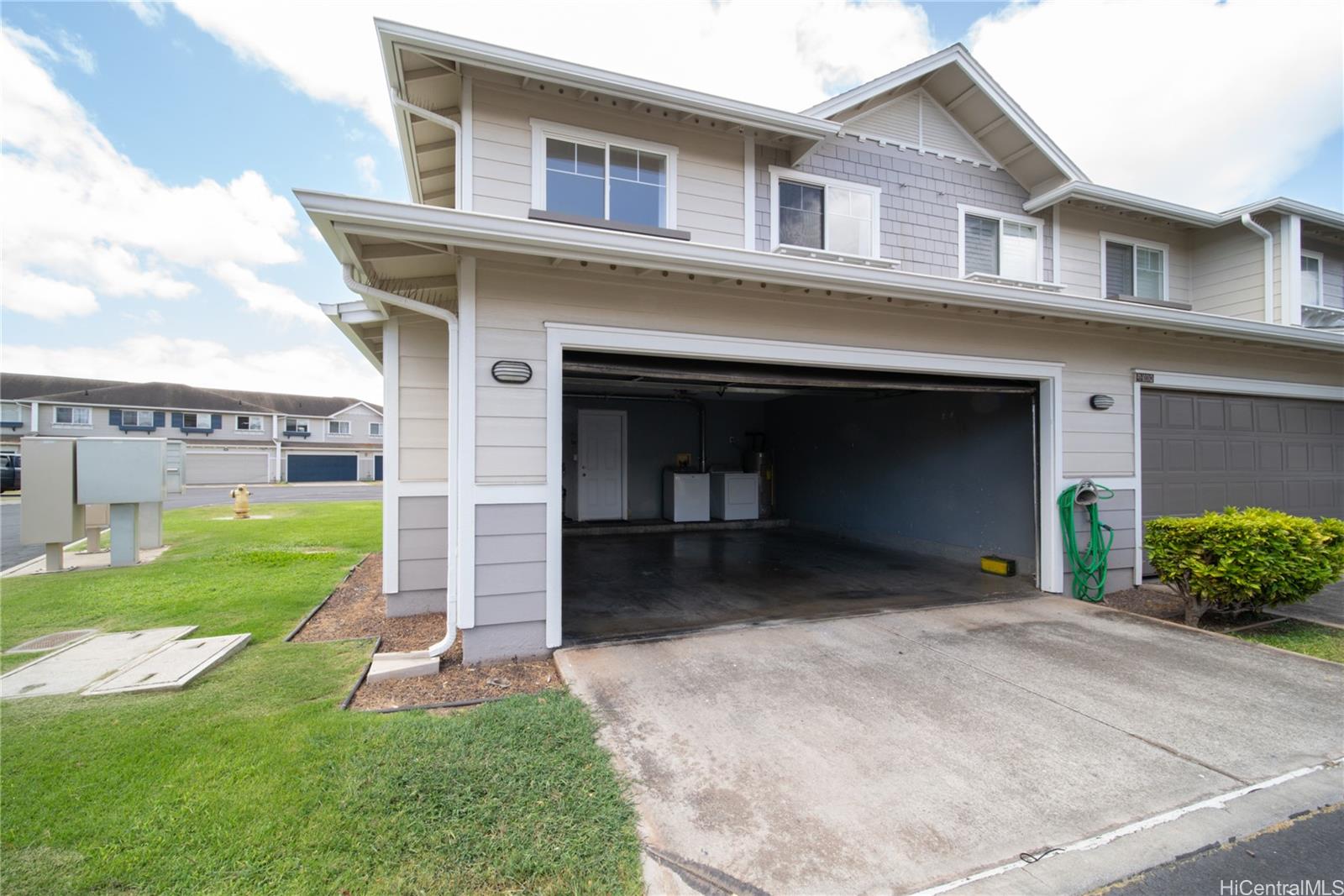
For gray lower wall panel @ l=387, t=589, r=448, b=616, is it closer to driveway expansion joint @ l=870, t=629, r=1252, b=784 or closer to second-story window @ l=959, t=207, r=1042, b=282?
driveway expansion joint @ l=870, t=629, r=1252, b=784

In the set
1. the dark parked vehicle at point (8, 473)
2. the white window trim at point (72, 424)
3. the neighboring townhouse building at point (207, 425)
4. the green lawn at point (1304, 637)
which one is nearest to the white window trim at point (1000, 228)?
the green lawn at point (1304, 637)

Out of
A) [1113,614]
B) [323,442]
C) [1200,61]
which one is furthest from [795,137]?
[323,442]

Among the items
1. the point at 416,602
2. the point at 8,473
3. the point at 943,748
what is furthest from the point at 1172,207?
the point at 8,473

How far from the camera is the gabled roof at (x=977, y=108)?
6.49 meters

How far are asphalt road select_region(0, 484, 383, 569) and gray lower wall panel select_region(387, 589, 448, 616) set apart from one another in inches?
252

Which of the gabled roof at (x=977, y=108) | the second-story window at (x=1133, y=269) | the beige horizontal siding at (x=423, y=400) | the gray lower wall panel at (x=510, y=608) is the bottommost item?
the gray lower wall panel at (x=510, y=608)

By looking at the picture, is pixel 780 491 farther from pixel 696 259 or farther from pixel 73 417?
pixel 73 417

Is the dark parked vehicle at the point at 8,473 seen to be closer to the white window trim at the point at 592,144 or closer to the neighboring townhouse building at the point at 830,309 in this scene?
the neighboring townhouse building at the point at 830,309

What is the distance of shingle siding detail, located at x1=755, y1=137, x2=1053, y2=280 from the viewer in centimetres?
660

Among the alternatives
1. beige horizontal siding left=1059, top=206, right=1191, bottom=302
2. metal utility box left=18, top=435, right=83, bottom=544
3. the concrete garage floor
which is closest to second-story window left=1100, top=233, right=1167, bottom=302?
beige horizontal siding left=1059, top=206, right=1191, bottom=302

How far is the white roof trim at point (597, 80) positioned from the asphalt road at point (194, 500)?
8.62 metres

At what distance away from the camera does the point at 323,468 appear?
31.5m

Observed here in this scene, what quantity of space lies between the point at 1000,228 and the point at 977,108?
59.1 inches

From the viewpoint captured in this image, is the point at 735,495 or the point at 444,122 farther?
the point at 735,495
